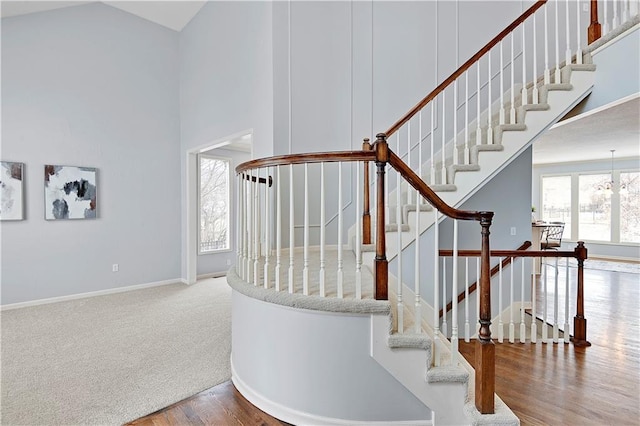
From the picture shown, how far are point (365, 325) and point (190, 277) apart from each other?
14.6ft

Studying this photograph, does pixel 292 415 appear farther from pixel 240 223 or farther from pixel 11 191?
pixel 11 191

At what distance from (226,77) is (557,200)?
374 inches

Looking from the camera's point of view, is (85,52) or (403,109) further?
(85,52)

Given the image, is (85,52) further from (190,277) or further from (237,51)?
(190,277)

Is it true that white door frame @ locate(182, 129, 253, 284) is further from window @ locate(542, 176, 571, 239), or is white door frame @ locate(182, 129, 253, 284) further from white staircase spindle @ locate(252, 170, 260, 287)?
window @ locate(542, 176, 571, 239)

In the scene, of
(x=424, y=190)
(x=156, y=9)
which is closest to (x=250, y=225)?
(x=424, y=190)

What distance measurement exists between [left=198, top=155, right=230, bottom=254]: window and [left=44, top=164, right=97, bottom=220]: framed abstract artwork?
1.75m

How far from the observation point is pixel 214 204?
648cm

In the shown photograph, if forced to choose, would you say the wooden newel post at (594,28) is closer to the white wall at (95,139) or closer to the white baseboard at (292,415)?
the white baseboard at (292,415)

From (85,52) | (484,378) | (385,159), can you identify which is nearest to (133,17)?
(85,52)

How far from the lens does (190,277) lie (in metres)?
5.64

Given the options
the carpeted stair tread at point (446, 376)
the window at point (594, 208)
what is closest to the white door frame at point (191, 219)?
the carpeted stair tread at point (446, 376)

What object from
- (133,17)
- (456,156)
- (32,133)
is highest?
(133,17)

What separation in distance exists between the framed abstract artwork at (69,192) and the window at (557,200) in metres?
10.8
